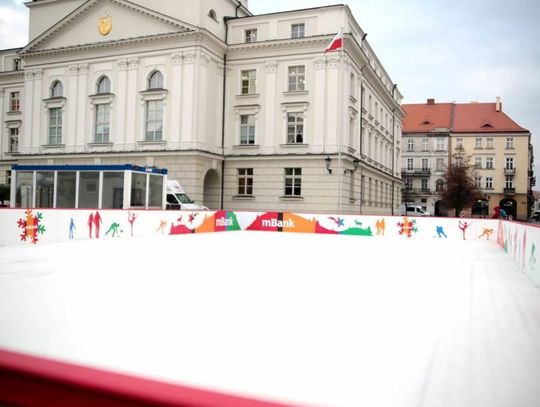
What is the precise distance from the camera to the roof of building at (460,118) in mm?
75375

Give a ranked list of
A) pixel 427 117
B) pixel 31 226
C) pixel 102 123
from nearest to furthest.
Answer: pixel 31 226
pixel 102 123
pixel 427 117

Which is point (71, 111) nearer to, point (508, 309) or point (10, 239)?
point (10, 239)

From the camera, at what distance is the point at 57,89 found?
130ft

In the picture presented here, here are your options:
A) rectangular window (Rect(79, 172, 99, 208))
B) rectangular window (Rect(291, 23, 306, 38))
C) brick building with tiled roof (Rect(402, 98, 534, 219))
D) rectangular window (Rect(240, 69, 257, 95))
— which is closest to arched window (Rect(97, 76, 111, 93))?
rectangular window (Rect(240, 69, 257, 95))

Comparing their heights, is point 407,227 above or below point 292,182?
below

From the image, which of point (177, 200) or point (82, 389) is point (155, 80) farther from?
point (82, 389)

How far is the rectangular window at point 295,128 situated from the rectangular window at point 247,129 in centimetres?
278

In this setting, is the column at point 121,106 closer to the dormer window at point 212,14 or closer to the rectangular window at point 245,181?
the dormer window at point 212,14

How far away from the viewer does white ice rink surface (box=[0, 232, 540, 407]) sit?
14.1 feet

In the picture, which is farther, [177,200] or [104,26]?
[104,26]

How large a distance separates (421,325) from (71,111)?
122 ft

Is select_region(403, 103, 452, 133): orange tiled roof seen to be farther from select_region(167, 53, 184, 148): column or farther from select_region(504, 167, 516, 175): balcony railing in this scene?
select_region(167, 53, 184, 148): column

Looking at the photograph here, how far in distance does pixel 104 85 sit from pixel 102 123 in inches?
113

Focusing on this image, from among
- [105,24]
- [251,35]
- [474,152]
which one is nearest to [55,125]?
[105,24]
